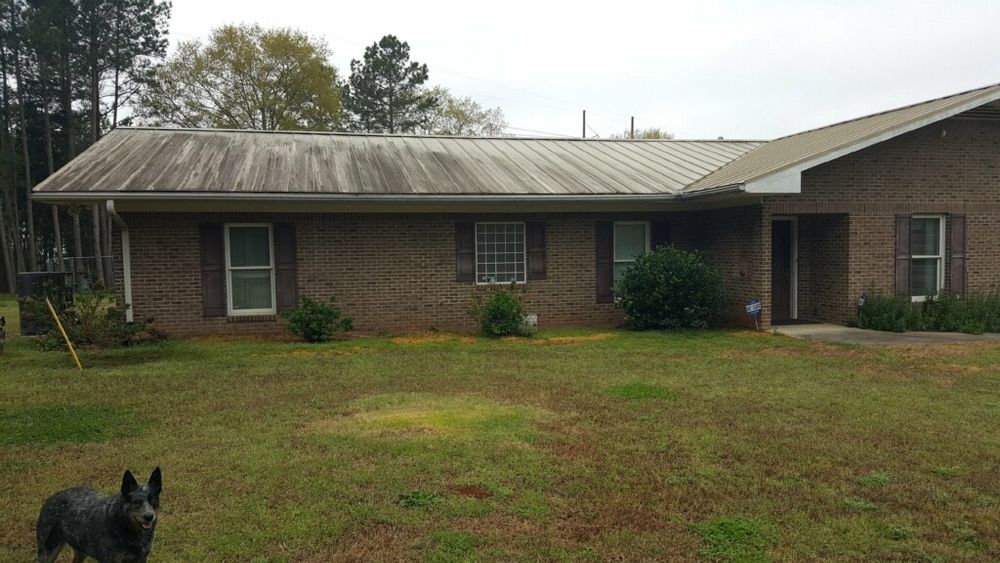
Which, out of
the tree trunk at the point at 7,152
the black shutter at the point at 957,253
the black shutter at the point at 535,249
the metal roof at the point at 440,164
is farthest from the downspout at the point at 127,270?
the tree trunk at the point at 7,152

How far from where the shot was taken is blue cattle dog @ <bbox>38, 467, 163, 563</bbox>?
10.4 ft

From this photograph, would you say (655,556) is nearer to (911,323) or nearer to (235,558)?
(235,558)

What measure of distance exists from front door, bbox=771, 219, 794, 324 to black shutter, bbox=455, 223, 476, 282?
19.6 ft

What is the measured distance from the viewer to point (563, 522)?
442cm

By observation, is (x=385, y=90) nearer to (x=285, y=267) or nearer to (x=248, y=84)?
(x=248, y=84)

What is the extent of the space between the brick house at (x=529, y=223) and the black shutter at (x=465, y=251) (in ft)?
0.10

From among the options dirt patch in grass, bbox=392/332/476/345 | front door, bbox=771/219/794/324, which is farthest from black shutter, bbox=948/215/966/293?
dirt patch in grass, bbox=392/332/476/345

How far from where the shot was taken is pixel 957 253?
13.9 metres

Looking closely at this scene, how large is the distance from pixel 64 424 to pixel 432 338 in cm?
665

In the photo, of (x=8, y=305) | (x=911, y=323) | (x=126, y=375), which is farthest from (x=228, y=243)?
(x=8, y=305)

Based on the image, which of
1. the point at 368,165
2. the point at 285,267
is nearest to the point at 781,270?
the point at 368,165

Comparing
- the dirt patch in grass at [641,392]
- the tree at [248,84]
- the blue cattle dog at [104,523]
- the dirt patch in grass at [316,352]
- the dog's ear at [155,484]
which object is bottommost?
the dirt patch in grass at [641,392]

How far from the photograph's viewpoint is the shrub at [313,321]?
39.7 feet

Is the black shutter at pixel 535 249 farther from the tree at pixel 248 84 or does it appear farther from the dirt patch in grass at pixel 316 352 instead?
the tree at pixel 248 84
